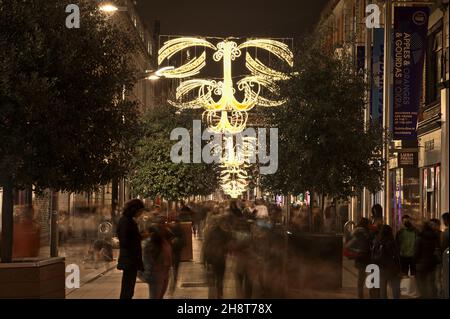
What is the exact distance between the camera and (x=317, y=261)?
69.3 feet

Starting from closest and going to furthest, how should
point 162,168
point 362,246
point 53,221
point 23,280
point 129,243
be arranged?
1. point 23,280
2. point 129,243
3. point 362,246
4. point 53,221
5. point 162,168

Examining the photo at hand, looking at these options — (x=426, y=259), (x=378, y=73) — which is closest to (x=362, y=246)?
(x=426, y=259)

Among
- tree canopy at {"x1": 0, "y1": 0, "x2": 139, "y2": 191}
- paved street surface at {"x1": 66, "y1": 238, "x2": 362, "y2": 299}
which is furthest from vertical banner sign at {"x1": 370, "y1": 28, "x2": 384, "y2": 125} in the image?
tree canopy at {"x1": 0, "y1": 0, "x2": 139, "y2": 191}

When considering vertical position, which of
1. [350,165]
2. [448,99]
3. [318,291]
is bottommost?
[318,291]

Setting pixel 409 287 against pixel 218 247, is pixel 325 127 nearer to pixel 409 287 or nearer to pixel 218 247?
pixel 409 287

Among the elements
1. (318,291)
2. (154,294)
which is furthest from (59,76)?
(318,291)

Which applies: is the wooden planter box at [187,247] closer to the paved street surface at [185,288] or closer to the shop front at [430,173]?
Result: the paved street surface at [185,288]

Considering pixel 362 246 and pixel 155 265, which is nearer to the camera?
pixel 155 265

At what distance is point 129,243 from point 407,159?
2198 cm

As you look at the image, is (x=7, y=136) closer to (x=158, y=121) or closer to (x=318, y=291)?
(x=318, y=291)

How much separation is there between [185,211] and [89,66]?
58.6 ft

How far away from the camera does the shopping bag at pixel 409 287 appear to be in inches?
780

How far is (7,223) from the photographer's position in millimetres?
15492

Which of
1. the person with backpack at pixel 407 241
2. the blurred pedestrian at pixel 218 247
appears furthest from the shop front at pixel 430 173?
the blurred pedestrian at pixel 218 247
